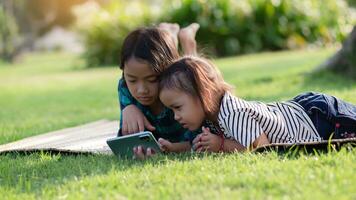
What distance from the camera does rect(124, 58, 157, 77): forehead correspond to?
14.1ft

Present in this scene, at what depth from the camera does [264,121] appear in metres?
4.04

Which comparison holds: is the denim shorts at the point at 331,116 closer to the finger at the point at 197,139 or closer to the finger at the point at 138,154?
the finger at the point at 197,139

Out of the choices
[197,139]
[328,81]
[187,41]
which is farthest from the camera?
[328,81]

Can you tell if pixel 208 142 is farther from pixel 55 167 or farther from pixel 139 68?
pixel 55 167

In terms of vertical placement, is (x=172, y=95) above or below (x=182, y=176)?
above

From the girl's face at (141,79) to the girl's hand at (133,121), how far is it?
126mm

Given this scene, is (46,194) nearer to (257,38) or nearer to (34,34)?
(257,38)

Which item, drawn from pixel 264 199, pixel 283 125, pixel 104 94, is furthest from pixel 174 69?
pixel 104 94

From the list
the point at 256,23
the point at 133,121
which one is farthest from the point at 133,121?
the point at 256,23

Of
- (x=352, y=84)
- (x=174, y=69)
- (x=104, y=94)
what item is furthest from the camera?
(x=104, y=94)

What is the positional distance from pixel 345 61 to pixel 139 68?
5.35 metres

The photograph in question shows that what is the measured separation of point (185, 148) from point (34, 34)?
3284cm

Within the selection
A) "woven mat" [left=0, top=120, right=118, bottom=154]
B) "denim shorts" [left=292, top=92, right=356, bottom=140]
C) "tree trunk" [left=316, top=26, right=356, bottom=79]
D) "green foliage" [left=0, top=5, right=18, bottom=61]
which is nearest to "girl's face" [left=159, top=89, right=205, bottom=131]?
"woven mat" [left=0, top=120, right=118, bottom=154]

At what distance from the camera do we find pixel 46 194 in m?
3.18
